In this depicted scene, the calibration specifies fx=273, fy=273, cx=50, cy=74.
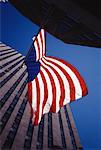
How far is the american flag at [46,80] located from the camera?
1103 cm

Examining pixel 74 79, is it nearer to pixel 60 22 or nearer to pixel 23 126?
pixel 60 22

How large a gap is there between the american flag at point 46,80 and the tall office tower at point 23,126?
34.9 meters

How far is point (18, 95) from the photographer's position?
76.2 metres

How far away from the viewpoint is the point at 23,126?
57.4 meters

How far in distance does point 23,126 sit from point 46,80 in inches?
1837

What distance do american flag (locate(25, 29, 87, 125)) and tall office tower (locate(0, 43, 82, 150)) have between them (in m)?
34.9

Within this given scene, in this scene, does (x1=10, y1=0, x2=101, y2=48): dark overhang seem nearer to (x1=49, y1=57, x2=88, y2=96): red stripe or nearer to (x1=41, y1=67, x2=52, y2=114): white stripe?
(x1=49, y1=57, x2=88, y2=96): red stripe

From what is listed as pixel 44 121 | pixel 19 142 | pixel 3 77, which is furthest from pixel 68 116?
pixel 19 142

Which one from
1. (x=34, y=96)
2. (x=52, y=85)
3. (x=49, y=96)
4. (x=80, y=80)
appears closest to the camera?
(x=80, y=80)

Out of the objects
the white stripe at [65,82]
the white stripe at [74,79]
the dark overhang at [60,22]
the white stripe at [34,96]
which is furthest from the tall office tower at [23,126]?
the dark overhang at [60,22]

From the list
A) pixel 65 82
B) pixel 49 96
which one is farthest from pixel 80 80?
pixel 49 96

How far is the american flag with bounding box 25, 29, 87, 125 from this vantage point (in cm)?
1103

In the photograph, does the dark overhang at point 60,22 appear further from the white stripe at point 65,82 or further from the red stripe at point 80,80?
the white stripe at point 65,82

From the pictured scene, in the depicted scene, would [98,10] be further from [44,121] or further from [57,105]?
[44,121]
